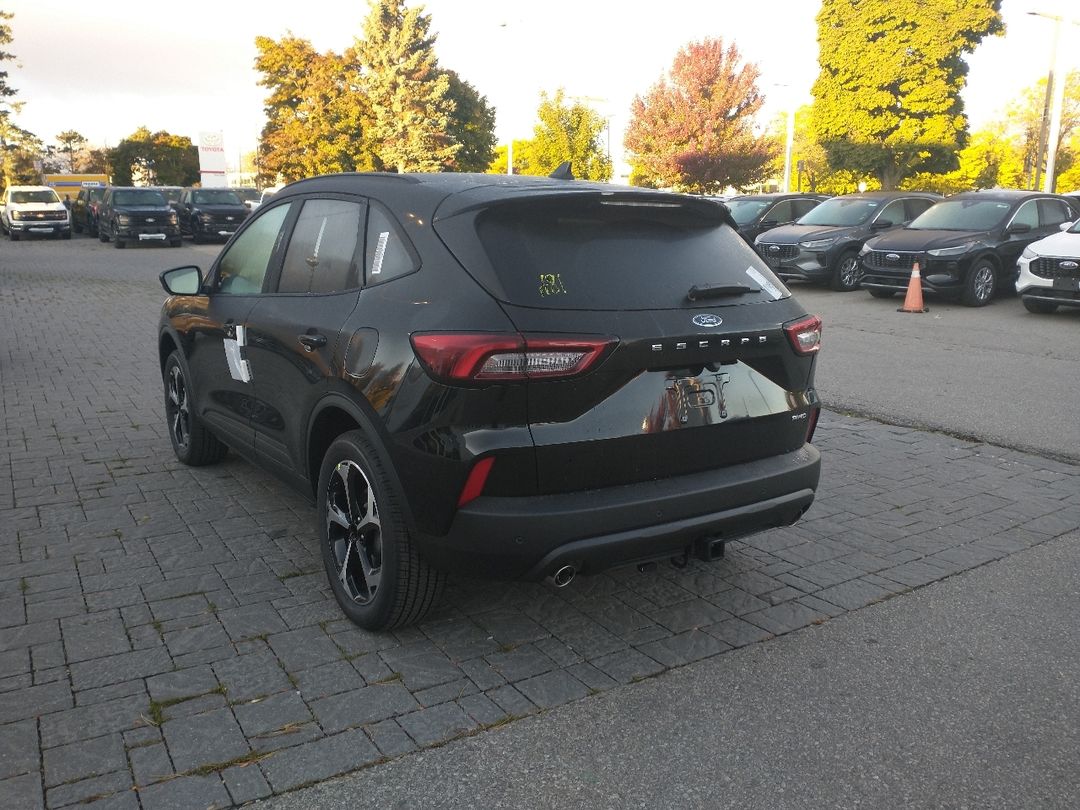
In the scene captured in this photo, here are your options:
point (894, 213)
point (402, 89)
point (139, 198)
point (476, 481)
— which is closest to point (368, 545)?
point (476, 481)

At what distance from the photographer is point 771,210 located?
20391 mm

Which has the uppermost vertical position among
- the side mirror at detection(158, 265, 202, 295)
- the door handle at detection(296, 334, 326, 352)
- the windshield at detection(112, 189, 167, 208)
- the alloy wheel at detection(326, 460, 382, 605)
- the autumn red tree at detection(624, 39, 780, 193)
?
the autumn red tree at detection(624, 39, 780, 193)

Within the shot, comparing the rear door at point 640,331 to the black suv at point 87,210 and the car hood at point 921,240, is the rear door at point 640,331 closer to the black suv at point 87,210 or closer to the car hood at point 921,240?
the car hood at point 921,240

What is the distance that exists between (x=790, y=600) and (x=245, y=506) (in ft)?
9.66

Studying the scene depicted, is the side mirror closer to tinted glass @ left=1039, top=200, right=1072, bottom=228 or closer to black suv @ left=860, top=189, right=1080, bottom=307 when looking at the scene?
black suv @ left=860, top=189, right=1080, bottom=307

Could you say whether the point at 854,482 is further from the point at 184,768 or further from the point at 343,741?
the point at 184,768

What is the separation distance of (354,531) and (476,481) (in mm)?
859

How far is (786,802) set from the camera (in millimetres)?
2660

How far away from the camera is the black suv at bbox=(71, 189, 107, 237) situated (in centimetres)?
3575

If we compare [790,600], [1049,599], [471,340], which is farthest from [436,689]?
[1049,599]

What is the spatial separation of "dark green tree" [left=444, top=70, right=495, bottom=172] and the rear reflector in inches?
2320

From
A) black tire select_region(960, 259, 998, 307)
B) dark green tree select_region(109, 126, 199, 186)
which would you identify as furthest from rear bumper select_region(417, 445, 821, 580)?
dark green tree select_region(109, 126, 199, 186)

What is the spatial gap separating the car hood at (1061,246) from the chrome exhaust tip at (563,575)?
12.3 m

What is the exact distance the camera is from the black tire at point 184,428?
18.7 ft
